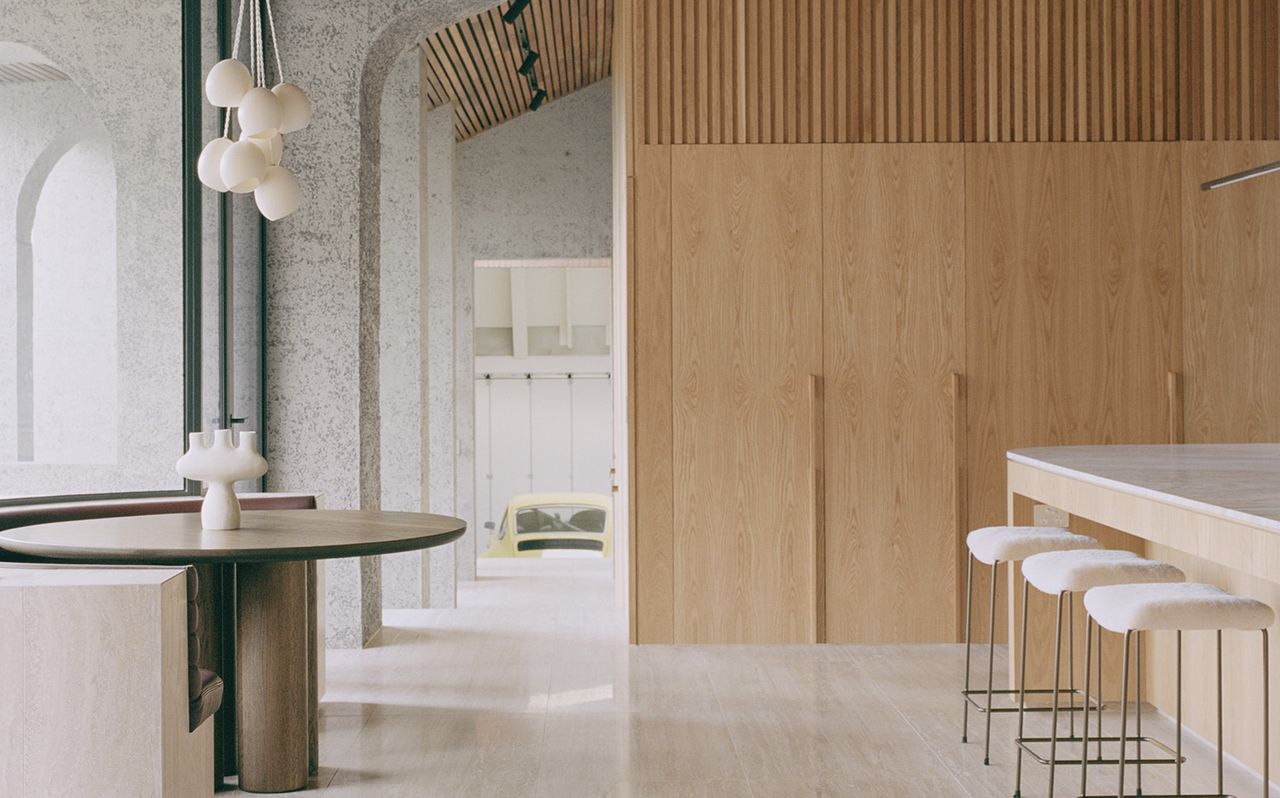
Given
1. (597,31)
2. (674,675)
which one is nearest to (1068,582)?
(674,675)

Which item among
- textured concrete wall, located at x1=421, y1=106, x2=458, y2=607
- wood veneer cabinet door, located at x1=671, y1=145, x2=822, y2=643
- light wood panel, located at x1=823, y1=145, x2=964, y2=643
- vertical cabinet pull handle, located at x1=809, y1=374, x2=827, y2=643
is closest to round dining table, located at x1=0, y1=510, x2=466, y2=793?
wood veneer cabinet door, located at x1=671, y1=145, x2=822, y2=643

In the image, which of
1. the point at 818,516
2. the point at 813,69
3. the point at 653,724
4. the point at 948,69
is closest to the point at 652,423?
the point at 818,516

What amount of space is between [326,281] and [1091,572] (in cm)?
364

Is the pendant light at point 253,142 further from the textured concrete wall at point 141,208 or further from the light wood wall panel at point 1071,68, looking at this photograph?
the light wood wall panel at point 1071,68

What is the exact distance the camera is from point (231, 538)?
3.12 m

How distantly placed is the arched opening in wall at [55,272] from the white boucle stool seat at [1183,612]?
3509 mm

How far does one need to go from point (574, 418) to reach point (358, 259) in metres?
15.7

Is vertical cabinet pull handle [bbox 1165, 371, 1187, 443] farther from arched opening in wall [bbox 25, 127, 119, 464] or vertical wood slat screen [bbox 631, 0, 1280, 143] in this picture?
arched opening in wall [bbox 25, 127, 119, 464]

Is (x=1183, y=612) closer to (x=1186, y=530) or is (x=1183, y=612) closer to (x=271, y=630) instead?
(x=1186, y=530)

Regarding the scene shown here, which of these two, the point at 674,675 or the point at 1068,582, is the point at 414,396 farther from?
the point at 1068,582

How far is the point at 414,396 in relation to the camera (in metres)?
6.85

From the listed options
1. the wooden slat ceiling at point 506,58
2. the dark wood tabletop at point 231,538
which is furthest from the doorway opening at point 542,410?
the dark wood tabletop at point 231,538

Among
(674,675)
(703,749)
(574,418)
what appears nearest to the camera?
(703,749)

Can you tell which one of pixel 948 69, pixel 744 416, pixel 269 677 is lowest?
pixel 269 677
